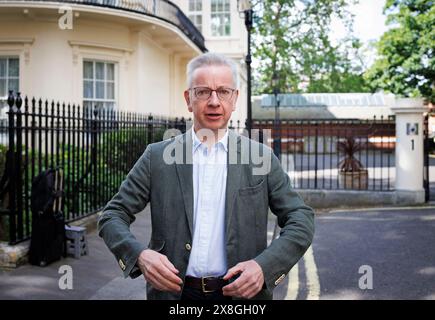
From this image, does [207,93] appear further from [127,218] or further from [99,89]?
[99,89]

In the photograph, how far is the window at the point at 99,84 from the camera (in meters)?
15.9

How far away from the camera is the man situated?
7.18 feet

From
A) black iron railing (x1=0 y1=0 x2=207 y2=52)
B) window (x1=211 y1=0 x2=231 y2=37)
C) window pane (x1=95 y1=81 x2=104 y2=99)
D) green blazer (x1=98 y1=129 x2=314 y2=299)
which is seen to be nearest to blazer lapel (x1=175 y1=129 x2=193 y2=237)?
green blazer (x1=98 y1=129 x2=314 y2=299)

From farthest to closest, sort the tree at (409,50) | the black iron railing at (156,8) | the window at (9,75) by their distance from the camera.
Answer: the tree at (409,50) → the window at (9,75) → the black iron railing at (156,8)

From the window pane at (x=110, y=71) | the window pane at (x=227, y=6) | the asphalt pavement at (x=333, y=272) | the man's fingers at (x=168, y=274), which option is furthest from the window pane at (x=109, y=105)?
the man's fingers at (x=168, y=274)

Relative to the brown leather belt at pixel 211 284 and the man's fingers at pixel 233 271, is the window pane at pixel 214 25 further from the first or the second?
the man's fingers at pixel 233 271

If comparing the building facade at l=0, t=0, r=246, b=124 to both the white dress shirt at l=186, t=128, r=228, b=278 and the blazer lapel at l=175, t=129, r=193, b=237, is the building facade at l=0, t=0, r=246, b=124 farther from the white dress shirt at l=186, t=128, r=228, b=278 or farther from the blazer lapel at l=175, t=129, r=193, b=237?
the white dress shirt at l=186, t=128, r=228, b=278

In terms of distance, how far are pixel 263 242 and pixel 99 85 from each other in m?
14.7

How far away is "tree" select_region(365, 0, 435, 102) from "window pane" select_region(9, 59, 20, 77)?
19871 millimetres

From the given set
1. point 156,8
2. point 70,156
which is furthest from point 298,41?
point 70,156

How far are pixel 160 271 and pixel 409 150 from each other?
33.5 ft

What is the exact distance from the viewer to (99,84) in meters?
16.2

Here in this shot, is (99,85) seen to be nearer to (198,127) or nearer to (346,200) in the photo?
(346,200)

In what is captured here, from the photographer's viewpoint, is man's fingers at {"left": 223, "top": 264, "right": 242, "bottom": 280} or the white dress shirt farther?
the white dress shirt
